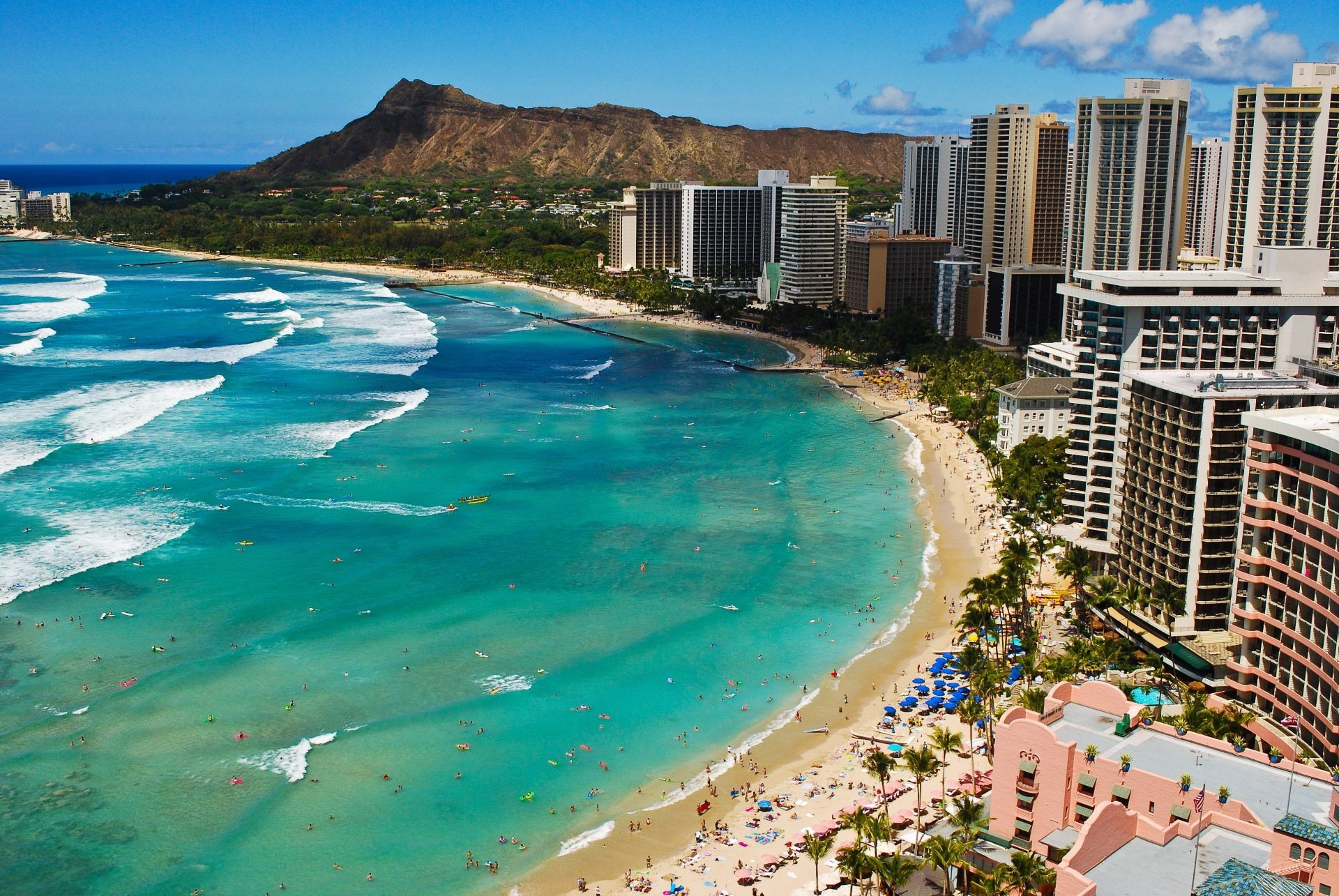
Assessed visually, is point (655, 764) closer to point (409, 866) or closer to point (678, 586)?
point (409, 866)

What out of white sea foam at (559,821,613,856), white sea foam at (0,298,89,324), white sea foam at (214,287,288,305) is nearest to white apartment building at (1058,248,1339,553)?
white sea foam at (559,821,613,856)

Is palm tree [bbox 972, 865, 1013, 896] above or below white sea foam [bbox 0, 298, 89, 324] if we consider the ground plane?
below

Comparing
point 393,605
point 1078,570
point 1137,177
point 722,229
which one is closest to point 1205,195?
point 1137,177

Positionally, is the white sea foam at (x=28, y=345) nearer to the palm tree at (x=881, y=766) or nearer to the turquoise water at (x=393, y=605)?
the turquoise water at (x=393, y=605)

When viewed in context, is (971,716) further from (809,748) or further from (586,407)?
(586,407)

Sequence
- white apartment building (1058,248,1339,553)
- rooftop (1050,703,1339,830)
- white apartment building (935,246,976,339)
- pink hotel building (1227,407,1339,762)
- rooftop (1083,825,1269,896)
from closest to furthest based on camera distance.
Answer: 1. rooftop (1083,825,1269,896)
2. rooftop (1050,703,1339,830)
3. pink hotel building (1227,407,1339,762)
4. white apartment building (1058,248,1339,553)
5. white apartment building (935,246,976,339)

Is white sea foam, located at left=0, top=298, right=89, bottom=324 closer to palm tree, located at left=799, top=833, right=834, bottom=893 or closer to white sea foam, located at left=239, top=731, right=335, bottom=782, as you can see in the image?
white sea foam, located at left=239, top=731, right=335, bottom=782

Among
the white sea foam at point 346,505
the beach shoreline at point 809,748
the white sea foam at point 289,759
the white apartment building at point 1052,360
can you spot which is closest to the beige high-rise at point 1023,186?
the white apartment building at point 1052,360
